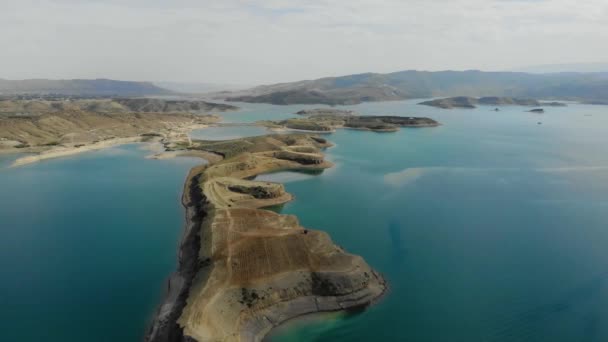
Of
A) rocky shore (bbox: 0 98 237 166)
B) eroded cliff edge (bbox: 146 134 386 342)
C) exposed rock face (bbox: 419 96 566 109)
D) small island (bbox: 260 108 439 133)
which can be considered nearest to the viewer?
eroded cliff edge (bbox: 146 134 386 342)

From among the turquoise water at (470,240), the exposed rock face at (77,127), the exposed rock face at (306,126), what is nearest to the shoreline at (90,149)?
the exposed rock face at (77,127)

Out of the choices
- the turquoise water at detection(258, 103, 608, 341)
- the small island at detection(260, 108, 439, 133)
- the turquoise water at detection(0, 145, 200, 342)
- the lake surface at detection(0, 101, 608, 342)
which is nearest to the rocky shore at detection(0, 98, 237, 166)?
the lake surface at detection(0, 101, 608, 342)

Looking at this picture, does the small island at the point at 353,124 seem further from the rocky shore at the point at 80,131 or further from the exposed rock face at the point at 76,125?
the exposed rock face at the point at 76,125

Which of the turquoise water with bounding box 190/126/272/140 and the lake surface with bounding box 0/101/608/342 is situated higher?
the turquoise water with bounding box 190/126/272/140

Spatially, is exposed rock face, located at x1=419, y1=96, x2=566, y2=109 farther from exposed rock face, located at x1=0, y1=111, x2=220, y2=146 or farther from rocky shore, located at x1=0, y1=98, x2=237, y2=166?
exposed rock face, located at x1=0, y1=111, x2=220, y2=146

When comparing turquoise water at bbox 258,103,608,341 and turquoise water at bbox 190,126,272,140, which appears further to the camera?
turquoise water at bbox 190,126,272,140

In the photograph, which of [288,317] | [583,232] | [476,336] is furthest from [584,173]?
[288,317]

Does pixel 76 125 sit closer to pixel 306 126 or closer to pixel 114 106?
pixel 306 126
